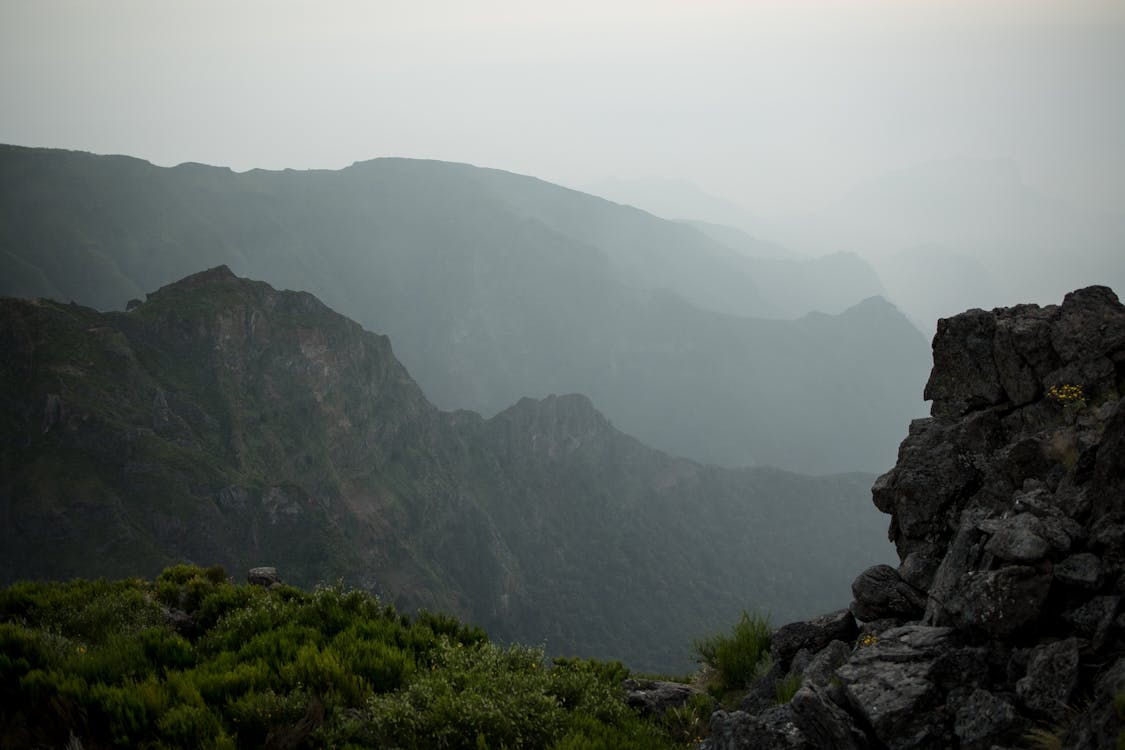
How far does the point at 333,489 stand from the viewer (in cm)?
12525

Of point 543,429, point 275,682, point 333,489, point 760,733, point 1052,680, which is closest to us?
point 1052,680

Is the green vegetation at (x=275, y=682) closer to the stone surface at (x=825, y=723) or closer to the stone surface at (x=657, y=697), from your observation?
the stone surface at (x=657, y=697)

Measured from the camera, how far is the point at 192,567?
14.7 metres

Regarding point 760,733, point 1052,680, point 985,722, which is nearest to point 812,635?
point 760,733

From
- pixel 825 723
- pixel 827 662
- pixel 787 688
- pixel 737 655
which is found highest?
pixel 825 723

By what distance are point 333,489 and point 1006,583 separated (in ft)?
425

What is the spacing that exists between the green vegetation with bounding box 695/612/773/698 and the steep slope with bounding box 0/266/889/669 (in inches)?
2043

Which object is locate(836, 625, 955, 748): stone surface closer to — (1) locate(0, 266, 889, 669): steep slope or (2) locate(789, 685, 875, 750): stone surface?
(2) locate(789, 685, 875, 750): stone surface

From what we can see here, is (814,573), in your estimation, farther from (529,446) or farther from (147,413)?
(147,413)

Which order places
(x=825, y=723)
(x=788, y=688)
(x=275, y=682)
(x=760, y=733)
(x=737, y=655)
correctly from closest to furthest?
(x=825, y=723), (x=760, y=733), (x=275, y=682), (x=788, y=688), (x=737, y=655)

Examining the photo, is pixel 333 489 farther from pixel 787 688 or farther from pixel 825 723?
pixel 825 723

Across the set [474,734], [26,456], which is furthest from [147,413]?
[474,734]

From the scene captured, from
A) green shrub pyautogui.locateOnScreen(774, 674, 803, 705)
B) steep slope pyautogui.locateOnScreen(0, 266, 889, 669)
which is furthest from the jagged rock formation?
steep slope pyautogui.locateOnScreen(0, 266, 889, 669)

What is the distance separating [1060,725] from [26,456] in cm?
11321
